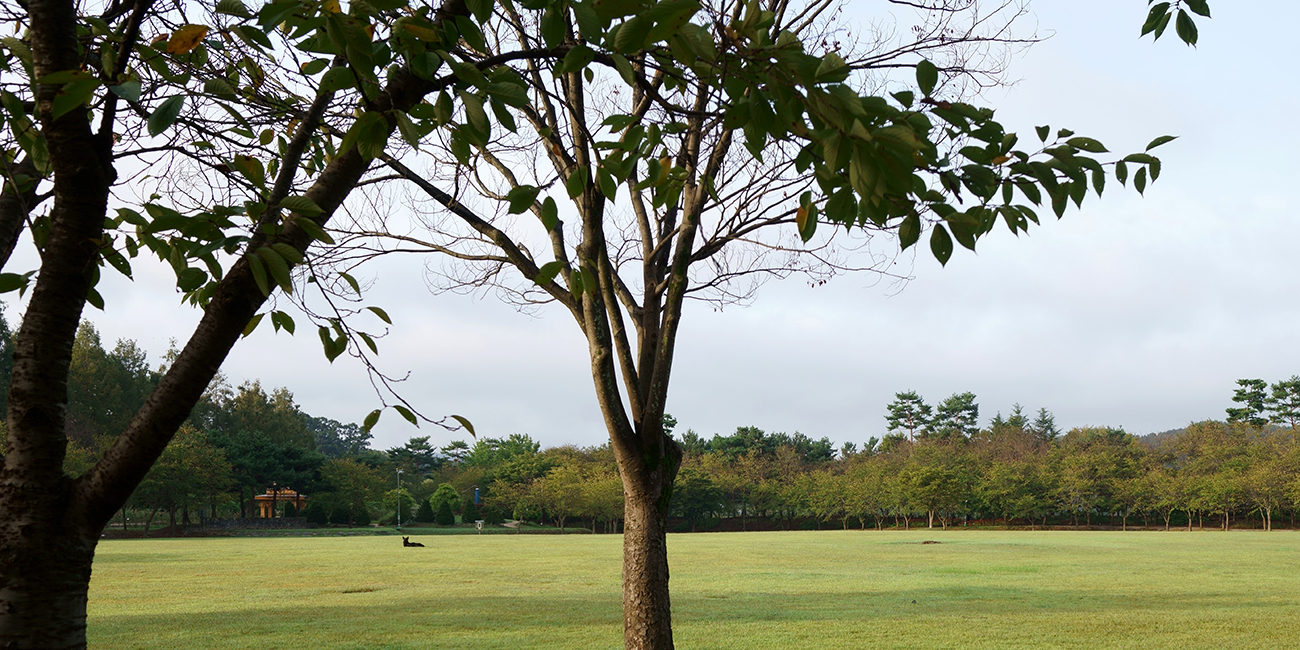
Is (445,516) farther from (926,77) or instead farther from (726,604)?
(926,77)

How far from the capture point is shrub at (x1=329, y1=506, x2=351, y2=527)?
4888 centimetres

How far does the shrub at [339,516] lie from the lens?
160 ft

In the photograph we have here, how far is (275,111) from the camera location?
3377mm

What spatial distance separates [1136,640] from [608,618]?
5595 millimetres

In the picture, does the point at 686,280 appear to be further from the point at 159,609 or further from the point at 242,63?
the point at 159,609

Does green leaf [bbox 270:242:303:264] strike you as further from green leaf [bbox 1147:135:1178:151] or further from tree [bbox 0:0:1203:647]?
green leaf [bbox 1147:135:1178:151]

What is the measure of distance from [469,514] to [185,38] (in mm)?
55047

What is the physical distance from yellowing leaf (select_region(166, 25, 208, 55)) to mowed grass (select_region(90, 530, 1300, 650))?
7293 mm

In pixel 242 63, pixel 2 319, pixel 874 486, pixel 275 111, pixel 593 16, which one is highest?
pixel 2 319

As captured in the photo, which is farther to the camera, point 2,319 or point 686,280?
point 2,319

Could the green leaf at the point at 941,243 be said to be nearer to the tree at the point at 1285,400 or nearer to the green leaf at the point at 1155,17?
the green leaf at the point at 1155,17

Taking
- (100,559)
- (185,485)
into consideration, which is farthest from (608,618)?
(185,485)

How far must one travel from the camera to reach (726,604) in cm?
1138

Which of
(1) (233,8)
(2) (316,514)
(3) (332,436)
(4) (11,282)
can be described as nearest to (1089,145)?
Result: (1) (233,8)
